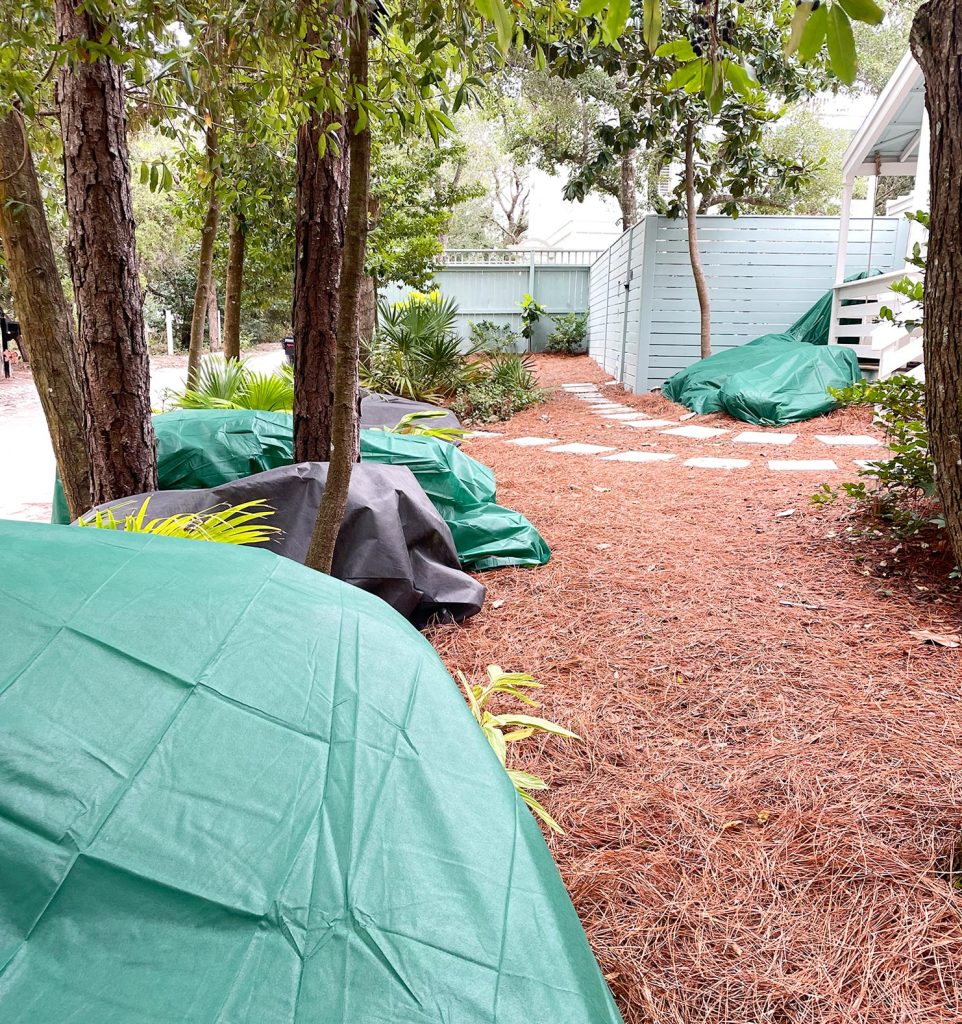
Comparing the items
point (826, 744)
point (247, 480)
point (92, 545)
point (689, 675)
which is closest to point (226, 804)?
point (92, 545)

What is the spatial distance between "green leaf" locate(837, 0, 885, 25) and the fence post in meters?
9.66

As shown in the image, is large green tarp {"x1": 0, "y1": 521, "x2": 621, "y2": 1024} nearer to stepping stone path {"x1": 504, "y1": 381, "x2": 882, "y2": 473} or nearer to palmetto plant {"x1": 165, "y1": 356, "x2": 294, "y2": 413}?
palmetto plant {"x1": 165, "y1": 356, "x2": 294, "y2": 413}

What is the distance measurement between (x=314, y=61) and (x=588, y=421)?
615 centimetres

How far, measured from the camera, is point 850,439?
602cm

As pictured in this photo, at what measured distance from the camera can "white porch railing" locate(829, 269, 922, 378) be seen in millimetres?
7031

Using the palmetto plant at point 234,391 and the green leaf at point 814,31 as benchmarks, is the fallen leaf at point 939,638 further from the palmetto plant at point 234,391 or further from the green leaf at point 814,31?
the palmetto plant at point 234,391

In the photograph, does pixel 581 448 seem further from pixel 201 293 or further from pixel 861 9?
pixel 861 9

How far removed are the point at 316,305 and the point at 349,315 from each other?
1723 millimetres

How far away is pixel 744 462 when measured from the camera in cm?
547

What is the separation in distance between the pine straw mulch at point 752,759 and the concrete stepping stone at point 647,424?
3639mm

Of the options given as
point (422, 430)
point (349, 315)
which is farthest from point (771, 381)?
point (349, 315)

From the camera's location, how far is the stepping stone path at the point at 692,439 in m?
5.25

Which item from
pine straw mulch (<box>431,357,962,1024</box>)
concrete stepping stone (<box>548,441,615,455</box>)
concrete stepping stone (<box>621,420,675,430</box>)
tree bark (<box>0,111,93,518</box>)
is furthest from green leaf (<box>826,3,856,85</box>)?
concrete stepping stone (<box>621,420,675,430</box>)

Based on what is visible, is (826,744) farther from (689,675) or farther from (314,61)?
(314,61)
